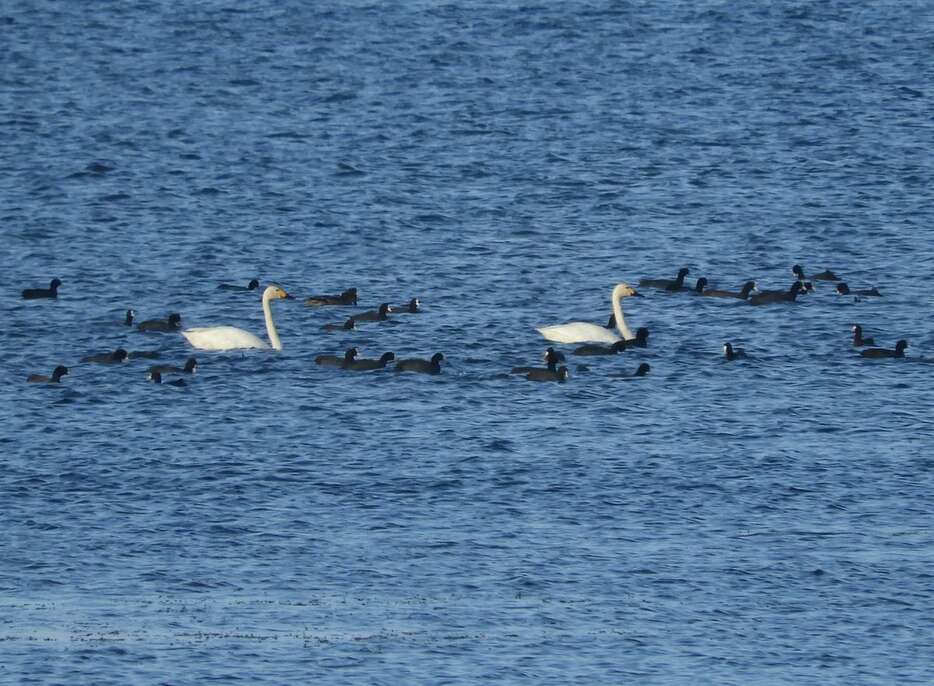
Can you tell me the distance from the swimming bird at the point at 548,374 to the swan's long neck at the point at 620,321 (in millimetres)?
3499

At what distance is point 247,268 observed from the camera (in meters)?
38.4

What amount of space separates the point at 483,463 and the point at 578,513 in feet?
7.71

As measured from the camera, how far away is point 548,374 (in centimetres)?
3044

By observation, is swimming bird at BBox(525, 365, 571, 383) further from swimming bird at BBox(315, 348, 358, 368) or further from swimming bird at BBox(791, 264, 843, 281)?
swimming bird at BBox(791, 264, 843, 281)

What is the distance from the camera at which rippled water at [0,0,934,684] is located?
800 inches

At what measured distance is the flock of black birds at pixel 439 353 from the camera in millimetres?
30750

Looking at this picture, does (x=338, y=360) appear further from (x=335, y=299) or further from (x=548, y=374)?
(x=335, y=299)

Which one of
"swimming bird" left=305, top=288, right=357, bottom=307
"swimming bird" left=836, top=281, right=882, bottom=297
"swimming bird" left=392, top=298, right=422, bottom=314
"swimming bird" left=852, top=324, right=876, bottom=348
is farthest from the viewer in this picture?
"swimming bird" left=836, top=281, right=882, bottom=297

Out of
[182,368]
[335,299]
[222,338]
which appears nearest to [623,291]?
[335,299]

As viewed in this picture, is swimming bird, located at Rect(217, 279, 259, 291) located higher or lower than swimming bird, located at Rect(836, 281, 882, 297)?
lower

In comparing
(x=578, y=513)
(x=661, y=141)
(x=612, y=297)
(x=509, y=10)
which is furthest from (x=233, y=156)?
(x=578, y=513)

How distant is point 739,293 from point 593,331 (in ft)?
12.9

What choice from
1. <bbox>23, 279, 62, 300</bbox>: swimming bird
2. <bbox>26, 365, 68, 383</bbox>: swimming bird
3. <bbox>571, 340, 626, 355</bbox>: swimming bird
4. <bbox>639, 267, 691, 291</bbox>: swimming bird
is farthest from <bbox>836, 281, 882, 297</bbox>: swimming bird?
<bbox>26, 365, 68, 383</bbox>: swimming bird

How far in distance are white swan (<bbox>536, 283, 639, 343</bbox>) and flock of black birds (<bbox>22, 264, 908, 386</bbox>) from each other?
18cm
